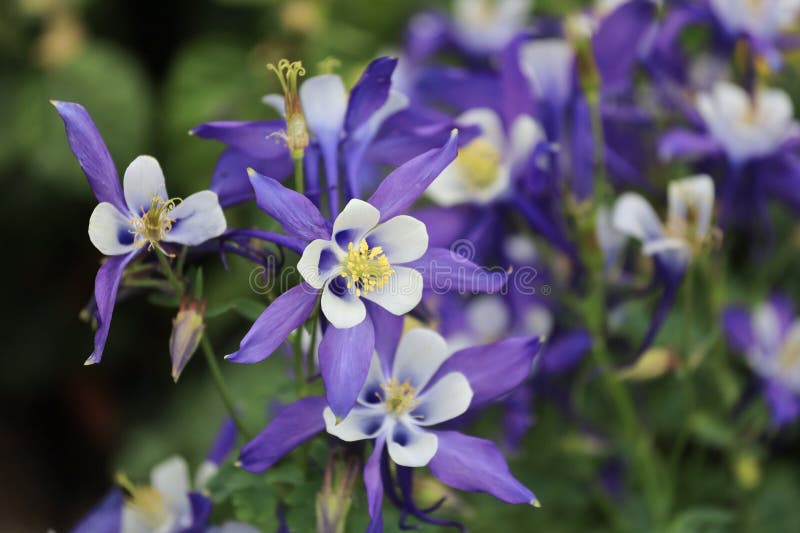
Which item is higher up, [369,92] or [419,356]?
[369,92]

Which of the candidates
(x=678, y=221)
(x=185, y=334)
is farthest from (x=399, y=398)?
(x=678, y=221)

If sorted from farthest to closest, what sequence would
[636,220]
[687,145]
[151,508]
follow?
1. [687,145]
2. [636,220]
3. [151,508]

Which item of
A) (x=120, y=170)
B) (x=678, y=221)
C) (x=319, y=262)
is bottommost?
(x=120, y=170)

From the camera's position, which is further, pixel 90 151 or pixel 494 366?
pixel 494 366

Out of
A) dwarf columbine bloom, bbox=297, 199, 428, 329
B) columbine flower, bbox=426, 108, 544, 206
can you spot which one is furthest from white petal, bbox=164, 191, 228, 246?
columbine flower, bbox=426, 108, 544, 206

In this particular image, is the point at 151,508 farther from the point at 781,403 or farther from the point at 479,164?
the point at 781,403

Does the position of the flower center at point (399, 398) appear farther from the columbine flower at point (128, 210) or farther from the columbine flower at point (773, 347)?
the columbine flower at point (773, 347)

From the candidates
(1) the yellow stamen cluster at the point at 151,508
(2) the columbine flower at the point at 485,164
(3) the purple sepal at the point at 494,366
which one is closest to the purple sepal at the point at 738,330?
(2) the columbine flower at the point at 485,164
